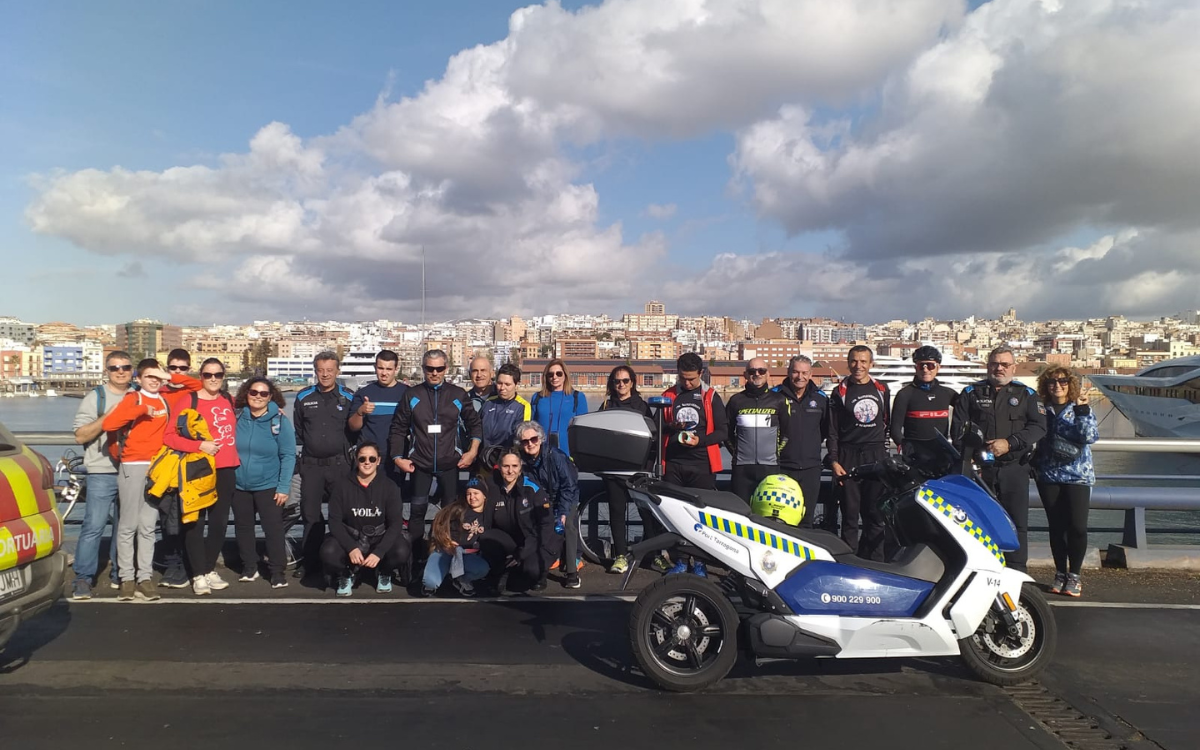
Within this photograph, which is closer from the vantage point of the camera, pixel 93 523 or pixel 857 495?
pixel 93 523

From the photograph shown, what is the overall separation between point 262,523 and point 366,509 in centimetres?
99

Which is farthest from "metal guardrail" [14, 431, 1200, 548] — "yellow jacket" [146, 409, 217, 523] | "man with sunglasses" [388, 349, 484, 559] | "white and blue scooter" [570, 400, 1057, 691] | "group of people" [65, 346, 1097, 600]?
"man with sunglasses" [388, 349, 484, 559]

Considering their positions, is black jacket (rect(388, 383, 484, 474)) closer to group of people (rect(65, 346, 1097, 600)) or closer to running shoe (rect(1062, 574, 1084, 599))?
group of people (rect(65, 346, 1097, 600))

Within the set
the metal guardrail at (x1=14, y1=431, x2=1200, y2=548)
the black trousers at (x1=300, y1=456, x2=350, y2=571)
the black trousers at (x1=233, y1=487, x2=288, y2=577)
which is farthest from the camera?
the metal guardrail at (x1=14, y1=431, x2=1200, y2=548)

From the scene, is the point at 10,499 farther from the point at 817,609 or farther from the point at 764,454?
the point at 764,454

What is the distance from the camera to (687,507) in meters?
4.07

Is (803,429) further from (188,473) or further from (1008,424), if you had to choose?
(188,473)

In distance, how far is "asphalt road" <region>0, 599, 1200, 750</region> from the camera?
3465 mm

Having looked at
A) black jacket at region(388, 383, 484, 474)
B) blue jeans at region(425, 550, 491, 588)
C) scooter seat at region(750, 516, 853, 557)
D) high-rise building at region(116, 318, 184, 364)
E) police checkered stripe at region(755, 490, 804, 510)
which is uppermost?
high-rise building at region(116, 318, 184, 364)

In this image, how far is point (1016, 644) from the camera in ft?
13.6

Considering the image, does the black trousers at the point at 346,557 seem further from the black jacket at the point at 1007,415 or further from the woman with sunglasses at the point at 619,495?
the black jacket at the point at 1007,415

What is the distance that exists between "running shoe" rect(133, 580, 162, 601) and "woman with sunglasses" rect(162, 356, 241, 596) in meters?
0.27

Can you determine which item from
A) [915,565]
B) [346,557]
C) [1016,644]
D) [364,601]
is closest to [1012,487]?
[1016,644]

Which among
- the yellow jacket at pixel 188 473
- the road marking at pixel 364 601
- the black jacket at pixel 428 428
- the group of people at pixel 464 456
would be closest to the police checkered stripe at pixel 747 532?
the group of people at pixel 464 456
